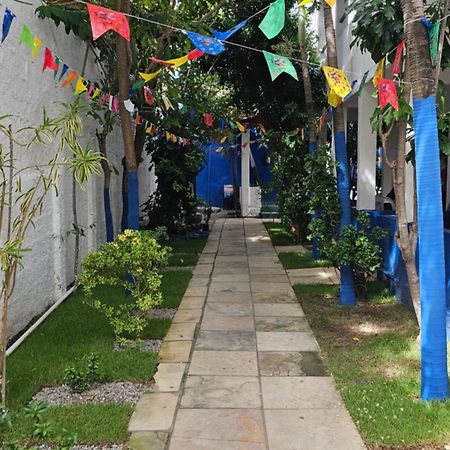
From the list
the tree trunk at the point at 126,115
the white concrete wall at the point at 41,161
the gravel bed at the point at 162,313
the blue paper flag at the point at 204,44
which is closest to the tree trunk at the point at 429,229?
the blue paper flag at the point at 204,44

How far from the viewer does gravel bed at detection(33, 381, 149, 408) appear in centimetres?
405

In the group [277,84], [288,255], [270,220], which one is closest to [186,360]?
[288,255]

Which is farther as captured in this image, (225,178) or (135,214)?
(225,178)

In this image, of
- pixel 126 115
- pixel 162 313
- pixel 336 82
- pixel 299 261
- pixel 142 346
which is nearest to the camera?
pixel 336 82

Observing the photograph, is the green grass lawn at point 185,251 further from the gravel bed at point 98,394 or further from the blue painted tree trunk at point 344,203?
the gravel bed at point 98,394

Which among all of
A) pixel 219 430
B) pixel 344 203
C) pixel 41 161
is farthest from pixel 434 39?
pixel 41 161

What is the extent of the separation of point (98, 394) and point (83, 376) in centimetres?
19

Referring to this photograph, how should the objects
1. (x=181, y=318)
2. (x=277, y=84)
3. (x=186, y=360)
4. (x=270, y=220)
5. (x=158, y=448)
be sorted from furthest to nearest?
(x=270, y=220)
(x=277, y=84)
(x=181, y=318)
(x=186, y=360)
(x=158, y=448)

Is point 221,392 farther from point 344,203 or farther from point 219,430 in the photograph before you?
point 344,203

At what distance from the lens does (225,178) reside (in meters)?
22.2

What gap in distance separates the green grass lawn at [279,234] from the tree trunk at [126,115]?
6.13 m

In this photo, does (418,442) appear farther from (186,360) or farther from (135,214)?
(135,214)

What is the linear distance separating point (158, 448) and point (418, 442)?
1592 millimetres

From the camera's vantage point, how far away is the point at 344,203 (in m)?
6.85
